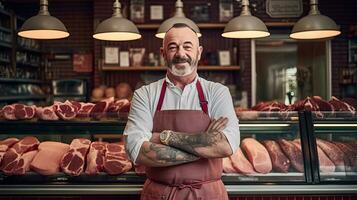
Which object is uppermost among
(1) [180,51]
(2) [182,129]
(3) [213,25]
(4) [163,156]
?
(3) [213,25]

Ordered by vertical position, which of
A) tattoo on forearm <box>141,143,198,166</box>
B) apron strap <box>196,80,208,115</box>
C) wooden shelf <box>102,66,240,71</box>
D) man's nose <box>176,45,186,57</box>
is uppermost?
wooden shelf <box>102,66,240,71</box>

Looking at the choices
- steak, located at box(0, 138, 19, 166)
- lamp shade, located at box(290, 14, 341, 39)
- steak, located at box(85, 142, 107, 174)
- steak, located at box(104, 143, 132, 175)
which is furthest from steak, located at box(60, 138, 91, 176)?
lamp shade, located at box(290, 14, 341, 39)

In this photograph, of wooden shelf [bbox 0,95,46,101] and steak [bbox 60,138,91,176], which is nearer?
steak [bbox 60,138,91,176]

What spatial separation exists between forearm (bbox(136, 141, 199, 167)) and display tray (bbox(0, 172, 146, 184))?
0.78m

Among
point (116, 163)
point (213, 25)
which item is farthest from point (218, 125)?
point (213, 25)

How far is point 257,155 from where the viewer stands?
297cm

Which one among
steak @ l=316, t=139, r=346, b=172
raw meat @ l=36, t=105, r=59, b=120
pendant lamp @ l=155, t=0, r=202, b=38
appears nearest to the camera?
steak @ l=316, t=139, r=346, b=172

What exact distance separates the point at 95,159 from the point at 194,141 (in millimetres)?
1087

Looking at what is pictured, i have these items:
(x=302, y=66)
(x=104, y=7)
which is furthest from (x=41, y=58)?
(x=302, y=66)

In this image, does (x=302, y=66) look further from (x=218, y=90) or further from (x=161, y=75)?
(x=218, y=90)

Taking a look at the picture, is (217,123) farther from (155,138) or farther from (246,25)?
(246,25)

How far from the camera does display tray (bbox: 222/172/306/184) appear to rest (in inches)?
110

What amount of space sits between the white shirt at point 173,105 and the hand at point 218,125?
0.02 metres

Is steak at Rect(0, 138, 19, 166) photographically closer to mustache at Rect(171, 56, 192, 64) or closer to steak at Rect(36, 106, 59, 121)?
steak at Rect(36, 106, 59, 121)
